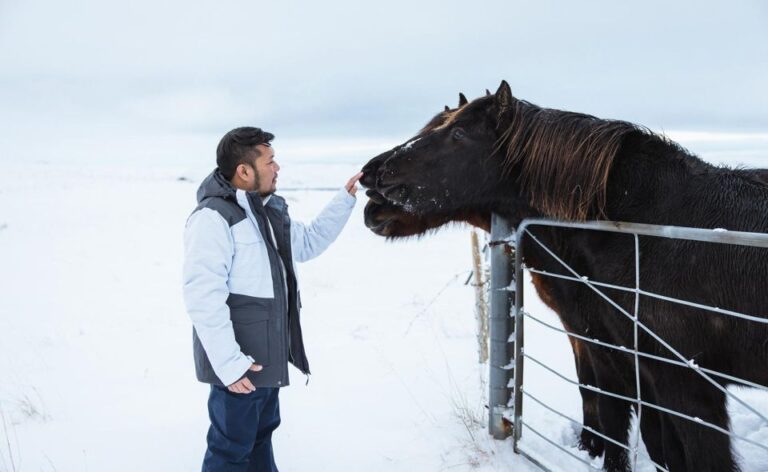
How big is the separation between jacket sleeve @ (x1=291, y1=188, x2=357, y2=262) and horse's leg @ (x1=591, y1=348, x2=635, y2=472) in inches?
65.6

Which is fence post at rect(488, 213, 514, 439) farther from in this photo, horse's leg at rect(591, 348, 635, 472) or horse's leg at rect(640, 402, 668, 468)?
horse's leg at rect(640, 402, 668, 468)

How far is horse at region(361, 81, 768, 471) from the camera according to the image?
208 cm

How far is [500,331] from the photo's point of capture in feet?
10.0

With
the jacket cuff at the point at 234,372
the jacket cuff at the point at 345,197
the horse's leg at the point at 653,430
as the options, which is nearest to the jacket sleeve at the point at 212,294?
the jacket cuff at the point at 234,372

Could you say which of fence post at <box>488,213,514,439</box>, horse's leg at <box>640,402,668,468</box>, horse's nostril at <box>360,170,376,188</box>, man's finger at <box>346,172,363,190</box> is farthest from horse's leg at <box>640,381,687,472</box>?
man's finger at <box>346,172,363,190</box>

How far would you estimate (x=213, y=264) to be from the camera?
224 cm

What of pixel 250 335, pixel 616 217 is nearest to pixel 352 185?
pixel 250 335

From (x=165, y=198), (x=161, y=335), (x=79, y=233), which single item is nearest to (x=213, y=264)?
(x=161, y=335)

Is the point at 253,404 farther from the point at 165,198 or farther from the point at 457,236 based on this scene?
the point at 165,198

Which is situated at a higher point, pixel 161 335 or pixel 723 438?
pixel 723 438

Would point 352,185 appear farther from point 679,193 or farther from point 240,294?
point 679,193

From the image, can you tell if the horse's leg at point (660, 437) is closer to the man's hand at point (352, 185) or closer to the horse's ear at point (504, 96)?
the horse's ear at point (504, 96)

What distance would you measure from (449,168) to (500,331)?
1.11m

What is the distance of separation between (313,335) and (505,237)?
3.40 meters
